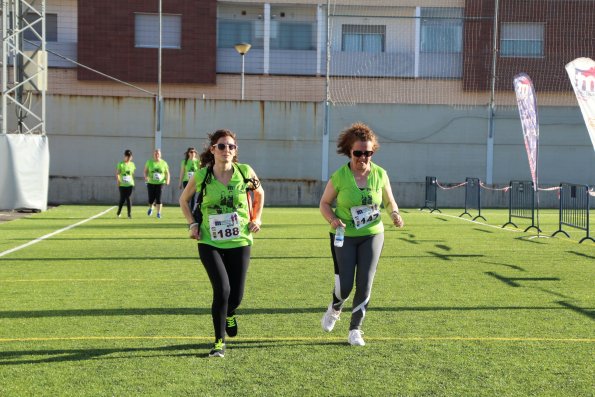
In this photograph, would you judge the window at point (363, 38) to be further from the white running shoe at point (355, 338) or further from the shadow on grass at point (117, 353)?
the shadow on grass at point (117, 353)

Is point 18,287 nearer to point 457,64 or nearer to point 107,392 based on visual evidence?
point 107,392

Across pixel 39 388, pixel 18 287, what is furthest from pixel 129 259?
pixel 39 388

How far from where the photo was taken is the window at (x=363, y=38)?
37250mm

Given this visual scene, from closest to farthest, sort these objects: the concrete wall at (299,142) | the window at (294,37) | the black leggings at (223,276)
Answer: the black leggings at (223,276) < the concrete wall at (299,142) < the window at (294,37)

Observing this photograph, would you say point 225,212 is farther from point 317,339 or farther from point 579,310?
point 579,310

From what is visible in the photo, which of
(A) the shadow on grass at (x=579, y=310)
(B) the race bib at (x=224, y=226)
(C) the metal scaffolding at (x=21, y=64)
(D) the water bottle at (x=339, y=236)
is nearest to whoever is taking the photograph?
(B) the race bib at (x=224, y=226)

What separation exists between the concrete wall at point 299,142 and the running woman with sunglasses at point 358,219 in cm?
2479

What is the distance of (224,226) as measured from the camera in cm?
717

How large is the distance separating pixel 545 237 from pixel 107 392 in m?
14.6

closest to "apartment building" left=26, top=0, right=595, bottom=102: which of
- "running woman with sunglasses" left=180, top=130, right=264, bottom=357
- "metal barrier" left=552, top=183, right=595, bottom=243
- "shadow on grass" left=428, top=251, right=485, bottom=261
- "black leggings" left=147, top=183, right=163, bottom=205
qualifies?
"black leggings" left=147, top=183, right=163, bottom=205

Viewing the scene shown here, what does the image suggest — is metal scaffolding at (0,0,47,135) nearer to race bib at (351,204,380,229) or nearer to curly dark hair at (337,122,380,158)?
curly dark hair at (337,122,380,158)

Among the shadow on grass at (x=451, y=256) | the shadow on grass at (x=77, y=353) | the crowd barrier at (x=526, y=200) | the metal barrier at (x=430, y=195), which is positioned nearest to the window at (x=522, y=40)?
the crowd barrier at (x=526, y=200)

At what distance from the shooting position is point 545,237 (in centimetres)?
1902

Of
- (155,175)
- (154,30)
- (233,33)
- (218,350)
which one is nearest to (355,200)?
(218,350)
